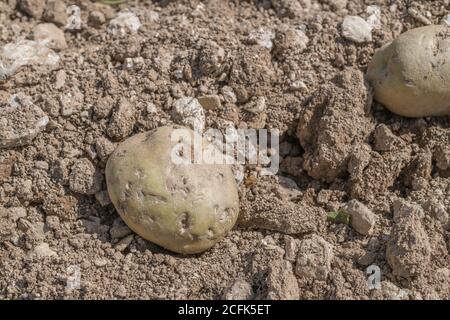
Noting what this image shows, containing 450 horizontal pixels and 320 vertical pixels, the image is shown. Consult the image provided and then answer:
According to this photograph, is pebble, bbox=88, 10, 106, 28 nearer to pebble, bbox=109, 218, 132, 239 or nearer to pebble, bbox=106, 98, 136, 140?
pebble, bbox=106, 98, 136, 140

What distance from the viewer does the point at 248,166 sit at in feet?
9.58

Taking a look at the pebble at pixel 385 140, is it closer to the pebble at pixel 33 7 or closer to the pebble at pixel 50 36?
the pebble at pixel 50 36

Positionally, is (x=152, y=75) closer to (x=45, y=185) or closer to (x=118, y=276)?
(x=45, y=185)

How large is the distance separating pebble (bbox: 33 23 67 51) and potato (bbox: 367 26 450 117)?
1356mm

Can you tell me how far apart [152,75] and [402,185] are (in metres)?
1.10

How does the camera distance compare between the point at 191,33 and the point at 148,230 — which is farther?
the point at 191,33

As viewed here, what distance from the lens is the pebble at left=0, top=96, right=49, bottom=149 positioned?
9.38 ft

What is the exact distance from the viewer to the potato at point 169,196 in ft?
8.61

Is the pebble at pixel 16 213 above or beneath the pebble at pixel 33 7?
beneath

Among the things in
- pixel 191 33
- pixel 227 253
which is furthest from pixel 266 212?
pixel 191 33

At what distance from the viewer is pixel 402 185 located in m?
2.88

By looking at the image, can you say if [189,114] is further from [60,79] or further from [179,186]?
[60,79]

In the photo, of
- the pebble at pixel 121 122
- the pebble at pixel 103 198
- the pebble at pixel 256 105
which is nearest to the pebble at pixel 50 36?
the pebble at pixel 121 122

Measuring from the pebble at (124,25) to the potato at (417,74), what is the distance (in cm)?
106
